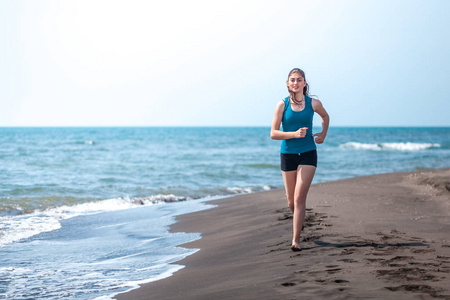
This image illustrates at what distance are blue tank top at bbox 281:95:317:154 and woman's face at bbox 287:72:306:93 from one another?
0.49ft

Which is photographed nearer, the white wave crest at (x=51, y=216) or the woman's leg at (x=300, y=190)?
the woman's leg at (x=300, y=190)

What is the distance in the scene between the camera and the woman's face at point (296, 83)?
16.2 feet

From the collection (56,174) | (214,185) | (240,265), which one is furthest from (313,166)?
(56,174)

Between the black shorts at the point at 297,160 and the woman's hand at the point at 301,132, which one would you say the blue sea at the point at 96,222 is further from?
the woman's hand at the point at 301,132

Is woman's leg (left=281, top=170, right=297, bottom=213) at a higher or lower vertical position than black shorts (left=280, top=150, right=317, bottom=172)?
lower

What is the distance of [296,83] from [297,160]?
0.85m

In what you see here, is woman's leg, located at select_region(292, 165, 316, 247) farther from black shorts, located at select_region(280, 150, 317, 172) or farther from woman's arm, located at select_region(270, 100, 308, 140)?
woman's arm, located at select_region(270, 100, 308, 140)

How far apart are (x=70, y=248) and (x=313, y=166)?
392 centimetres

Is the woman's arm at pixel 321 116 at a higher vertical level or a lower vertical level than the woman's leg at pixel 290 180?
higher

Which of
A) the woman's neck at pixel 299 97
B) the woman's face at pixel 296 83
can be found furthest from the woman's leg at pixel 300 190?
the woman's face at pixel 296 83

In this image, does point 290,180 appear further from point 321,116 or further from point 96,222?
point 96,222

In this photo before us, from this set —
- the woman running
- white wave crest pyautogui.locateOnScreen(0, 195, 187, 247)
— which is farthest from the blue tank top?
white wave crest pyautogui.locateOnScreen(0, 195, 187, 247)

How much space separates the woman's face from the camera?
4.93m

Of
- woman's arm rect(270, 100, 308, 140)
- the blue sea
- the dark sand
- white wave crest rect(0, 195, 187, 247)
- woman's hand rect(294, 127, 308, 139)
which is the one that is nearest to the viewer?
the dark sand
